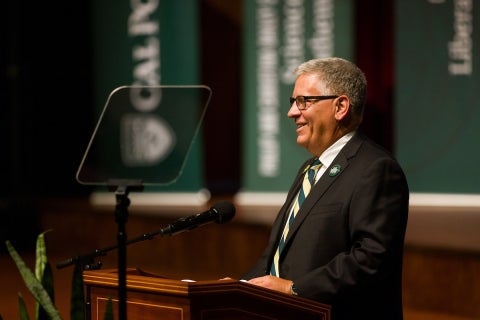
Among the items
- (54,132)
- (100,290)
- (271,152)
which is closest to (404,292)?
(271,152)

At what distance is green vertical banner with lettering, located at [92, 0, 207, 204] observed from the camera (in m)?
6.88

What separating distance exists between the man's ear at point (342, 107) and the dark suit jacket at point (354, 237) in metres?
0.08

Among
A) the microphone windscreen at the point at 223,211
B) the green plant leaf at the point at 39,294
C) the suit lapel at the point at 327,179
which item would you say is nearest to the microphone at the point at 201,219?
the microphone windscreen at the point at 223,211

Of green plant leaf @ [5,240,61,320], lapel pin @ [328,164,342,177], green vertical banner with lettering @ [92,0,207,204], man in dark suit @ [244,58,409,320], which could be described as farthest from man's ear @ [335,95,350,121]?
green vertical banner with lettering @ [92,0,207,204]

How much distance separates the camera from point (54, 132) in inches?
312

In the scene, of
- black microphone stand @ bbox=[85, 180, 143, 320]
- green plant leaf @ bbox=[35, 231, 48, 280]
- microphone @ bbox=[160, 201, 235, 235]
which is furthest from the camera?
green plant leaf @ bbox=[35, 231, 48, 280]

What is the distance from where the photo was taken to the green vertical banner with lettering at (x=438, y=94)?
5672 mm

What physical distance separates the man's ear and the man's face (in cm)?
1

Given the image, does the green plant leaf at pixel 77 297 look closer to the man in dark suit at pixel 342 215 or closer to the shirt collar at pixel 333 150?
the man in dark suit at pixel 342 215

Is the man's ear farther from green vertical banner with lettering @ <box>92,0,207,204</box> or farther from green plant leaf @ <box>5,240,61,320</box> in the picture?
green vertical banner with lettering @ <box>92,0,207,204</box>

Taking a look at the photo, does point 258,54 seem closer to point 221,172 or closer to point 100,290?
point 221,172

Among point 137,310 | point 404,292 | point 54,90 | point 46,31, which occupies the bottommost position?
point 404,292

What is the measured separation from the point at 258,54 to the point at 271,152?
0.73 metres

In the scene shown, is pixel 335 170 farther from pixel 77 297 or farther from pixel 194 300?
pixel 77 297
